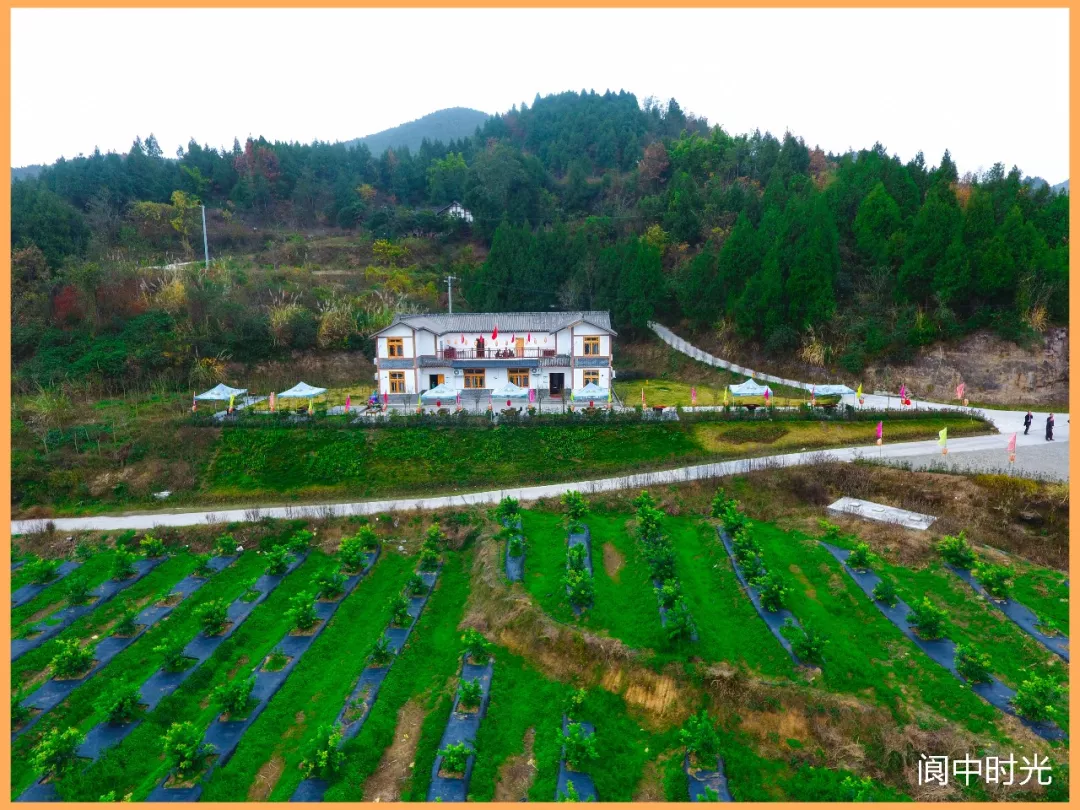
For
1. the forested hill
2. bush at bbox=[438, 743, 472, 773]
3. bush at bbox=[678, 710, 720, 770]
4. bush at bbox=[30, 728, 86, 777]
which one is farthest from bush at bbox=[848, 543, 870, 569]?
the forested hill

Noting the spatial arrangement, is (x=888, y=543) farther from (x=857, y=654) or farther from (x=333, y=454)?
(x=333, y=454)

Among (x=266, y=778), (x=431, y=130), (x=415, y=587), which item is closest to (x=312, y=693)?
(x=266, y=778)

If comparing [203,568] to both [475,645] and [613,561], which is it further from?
[613,561]

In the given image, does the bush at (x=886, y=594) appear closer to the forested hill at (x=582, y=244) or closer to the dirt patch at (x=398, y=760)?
the dirt patch at (x=398, y=760)

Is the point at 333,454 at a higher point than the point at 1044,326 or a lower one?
lower

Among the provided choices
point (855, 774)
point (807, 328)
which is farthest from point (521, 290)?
point (855, 774)
